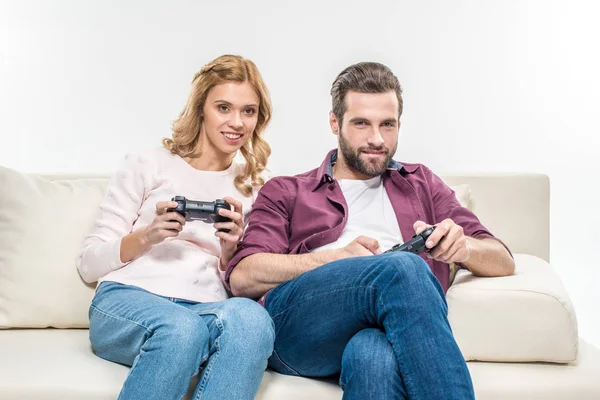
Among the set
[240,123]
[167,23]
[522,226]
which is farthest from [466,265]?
[167,23]

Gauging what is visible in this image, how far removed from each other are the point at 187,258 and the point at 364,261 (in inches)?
21.8

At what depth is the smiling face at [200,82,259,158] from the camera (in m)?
2.05

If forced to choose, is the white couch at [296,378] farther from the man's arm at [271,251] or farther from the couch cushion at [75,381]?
the man's arm at [271,251]

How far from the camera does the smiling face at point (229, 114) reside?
6.72ft

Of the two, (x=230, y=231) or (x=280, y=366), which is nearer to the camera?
(x=280, y=366)

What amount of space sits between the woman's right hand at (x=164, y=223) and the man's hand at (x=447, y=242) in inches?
22.7

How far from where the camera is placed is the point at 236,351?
5.05 feet

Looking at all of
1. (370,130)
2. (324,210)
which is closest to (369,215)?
(324,210)

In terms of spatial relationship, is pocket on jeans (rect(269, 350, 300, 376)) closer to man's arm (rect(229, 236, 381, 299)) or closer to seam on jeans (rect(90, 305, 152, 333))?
man's arm (rect(229, 236, 381, 299))

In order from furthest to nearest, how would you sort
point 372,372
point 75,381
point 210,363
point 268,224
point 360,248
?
point 268,224, point 360,248, point 75,381, point 210,363, point 372,372

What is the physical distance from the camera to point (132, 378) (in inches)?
59.3

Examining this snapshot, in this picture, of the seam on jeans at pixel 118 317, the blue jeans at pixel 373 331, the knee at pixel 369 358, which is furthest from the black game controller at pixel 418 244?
the seam on jeans at pixel 118 317

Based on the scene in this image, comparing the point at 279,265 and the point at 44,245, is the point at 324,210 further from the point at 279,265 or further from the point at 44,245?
the point at 44,245

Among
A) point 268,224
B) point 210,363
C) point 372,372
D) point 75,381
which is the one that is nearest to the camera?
point 372,372
